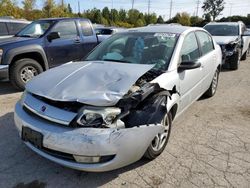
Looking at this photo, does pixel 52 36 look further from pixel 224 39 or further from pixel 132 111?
pixel 224 39

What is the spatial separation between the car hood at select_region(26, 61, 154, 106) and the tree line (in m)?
24.9

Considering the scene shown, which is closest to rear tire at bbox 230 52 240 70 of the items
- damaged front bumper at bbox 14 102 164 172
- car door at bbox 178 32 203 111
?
car door at bbox 178 32 203 111

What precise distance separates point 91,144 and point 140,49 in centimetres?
196

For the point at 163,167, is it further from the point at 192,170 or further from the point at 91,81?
the point at 91,81

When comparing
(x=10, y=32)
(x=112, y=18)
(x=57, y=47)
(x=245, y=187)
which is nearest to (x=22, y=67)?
(x=57, y=47)

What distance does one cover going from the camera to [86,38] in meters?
7.49

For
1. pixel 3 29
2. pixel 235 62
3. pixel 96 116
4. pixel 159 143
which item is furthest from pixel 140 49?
pixel 3 29

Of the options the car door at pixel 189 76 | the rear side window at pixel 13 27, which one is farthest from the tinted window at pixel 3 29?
the car door at pixel 189 76

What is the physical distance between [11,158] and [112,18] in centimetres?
4929

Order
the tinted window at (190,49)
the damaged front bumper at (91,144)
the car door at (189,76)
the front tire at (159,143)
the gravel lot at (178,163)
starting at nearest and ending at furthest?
the damaged front bumper at (91,144) < the gravel lot at (178,163) < the front tire at (159,143) < the car door at (189,76) < the tinted window at (190,49)

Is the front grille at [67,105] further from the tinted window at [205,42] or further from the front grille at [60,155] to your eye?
the tinted window at [205,42]

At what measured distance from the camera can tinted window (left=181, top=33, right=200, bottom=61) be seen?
13.2 ft

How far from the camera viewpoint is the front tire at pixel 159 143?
10.3 feet

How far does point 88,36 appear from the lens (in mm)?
7582
